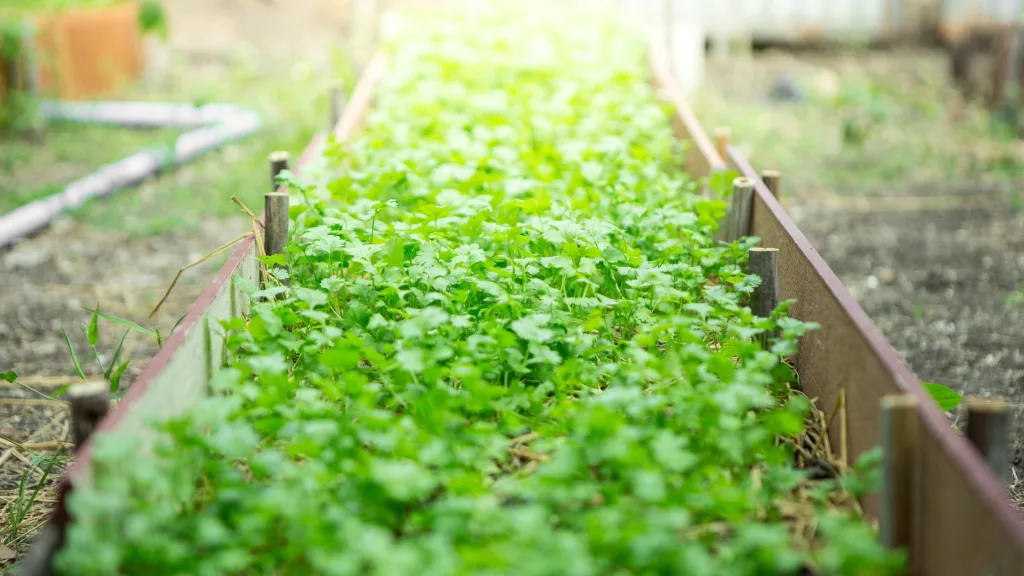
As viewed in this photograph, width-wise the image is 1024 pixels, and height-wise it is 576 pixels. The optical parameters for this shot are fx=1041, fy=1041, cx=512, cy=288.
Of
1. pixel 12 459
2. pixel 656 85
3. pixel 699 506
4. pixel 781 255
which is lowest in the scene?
pixel 12 459

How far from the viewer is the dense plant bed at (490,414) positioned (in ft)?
5.77

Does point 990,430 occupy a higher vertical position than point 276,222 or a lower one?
lower

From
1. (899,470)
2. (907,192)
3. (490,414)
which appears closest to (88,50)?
(907,192)

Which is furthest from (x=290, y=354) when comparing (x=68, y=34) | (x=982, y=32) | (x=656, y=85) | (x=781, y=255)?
(x=982, y=32)

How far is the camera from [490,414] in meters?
2.51

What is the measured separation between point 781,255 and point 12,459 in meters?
2.53

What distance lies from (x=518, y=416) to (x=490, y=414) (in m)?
0.10

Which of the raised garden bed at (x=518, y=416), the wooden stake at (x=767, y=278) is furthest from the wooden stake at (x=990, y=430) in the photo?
the wooden stake at (x=767, y=278)

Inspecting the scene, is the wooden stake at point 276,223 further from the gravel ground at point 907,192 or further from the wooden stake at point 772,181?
the gravel ground at point 907,192

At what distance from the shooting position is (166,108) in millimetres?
8219

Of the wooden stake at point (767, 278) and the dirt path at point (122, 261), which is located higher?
the wooden stake at point (767, 278)

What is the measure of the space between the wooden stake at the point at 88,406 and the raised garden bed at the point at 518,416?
0.25ft

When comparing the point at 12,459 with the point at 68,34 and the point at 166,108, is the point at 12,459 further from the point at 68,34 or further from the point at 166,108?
the point at 68,34

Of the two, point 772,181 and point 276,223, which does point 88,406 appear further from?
point 772,181
